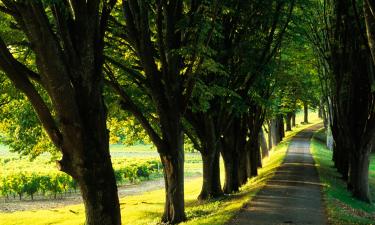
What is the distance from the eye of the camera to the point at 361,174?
22125 mm

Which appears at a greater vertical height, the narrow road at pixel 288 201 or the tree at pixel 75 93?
the tree at pixel 75 93

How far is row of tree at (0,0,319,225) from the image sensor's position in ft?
26.9

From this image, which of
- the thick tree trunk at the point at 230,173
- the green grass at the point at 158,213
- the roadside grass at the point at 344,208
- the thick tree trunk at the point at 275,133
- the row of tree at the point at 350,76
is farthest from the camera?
the thick tree trunk at the point at 275,133

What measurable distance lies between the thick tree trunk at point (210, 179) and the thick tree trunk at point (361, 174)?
6522mm

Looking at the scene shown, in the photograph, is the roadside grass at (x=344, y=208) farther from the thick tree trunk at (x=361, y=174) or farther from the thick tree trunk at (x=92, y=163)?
the thick tree trunk at (x=92, y=163)

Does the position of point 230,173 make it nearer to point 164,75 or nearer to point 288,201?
point 288,201

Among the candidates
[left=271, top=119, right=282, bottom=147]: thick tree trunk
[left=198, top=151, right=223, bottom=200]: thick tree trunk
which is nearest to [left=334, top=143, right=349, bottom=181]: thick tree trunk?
[left=198, top=151, right=223, bottom=200]: thick tree trunk

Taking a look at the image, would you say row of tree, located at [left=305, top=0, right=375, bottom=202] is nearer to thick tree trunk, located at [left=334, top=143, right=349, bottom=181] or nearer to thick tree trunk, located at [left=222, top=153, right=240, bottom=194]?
thick tree trunk, located at [left=334, top=143, right=349, bottom=181]

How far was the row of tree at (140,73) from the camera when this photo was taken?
8211 millimetres

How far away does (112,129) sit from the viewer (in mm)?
29641

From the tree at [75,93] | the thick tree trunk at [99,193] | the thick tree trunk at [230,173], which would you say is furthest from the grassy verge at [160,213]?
the tree at [75,93]

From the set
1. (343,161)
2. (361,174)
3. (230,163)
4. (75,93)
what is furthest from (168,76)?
(343,161)

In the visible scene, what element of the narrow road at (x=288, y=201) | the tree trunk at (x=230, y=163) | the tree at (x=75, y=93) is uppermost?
the tree at (x=75, y=93)

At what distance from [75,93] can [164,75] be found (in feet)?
20.5
